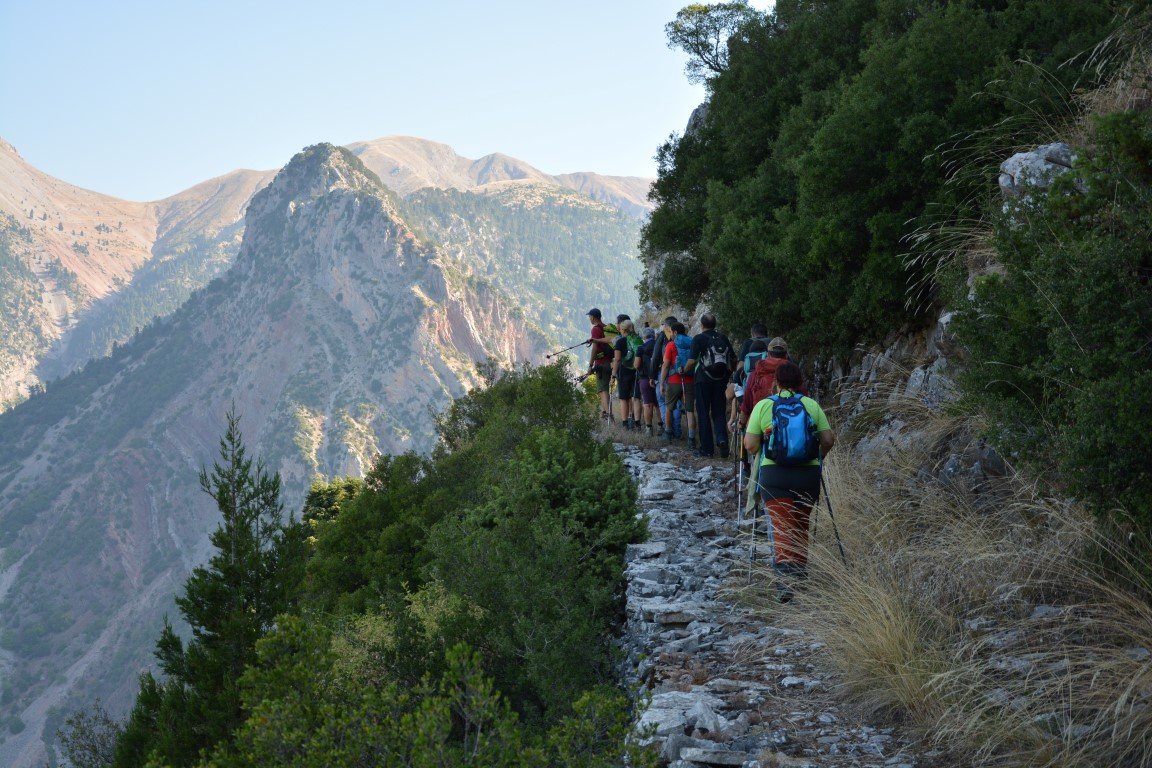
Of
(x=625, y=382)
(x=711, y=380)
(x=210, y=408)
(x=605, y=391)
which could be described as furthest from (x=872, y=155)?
(x=210, y=408)

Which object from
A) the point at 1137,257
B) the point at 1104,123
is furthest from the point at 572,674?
the point at 1104,123

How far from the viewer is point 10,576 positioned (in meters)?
140

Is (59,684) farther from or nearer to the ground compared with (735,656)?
nearer to the ground

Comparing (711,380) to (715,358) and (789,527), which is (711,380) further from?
(789,527)

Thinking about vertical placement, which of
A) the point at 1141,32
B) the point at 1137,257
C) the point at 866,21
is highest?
the point at 866,21

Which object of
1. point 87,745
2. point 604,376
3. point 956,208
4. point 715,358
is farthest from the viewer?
point 87,745

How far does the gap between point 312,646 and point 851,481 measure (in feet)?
15.4

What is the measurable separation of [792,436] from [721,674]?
171 centimetres

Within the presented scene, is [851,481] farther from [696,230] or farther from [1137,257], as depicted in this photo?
[696,230]

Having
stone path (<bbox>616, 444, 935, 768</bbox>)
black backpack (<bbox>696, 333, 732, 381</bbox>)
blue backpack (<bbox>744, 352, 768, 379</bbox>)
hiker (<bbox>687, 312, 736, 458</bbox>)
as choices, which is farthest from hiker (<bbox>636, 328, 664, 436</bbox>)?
stone path (<bbox>616, 444, 935, 768</bbox>)

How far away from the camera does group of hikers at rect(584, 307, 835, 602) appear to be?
5.70 m

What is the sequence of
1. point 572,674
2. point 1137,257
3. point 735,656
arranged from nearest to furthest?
point 1137,257 → point 735,656 → point 572,674

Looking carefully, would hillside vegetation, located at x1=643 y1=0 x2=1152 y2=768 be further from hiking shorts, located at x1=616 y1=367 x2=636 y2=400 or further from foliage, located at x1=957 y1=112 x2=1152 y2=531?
hiking shorts, located at x1=616 y1=367 x2=636 y2=400

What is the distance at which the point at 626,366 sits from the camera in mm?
13711
